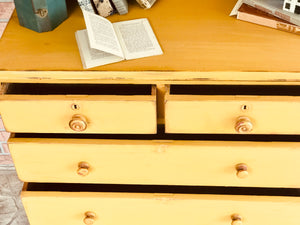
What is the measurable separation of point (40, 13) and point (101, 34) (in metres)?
0.19

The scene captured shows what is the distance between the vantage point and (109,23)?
99 centimetres

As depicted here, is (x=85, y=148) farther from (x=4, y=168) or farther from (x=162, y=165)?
(x=4, y=168)

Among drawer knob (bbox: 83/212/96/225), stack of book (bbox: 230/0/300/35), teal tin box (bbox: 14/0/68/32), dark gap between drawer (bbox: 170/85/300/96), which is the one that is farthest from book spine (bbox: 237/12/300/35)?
drawer knob (bbox: 83/212/96/225)

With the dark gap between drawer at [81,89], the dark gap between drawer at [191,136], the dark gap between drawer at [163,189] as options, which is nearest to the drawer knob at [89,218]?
the dark gap between drawer at [163,189]

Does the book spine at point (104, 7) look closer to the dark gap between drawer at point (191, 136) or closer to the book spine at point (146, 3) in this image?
the book spine at point (146, 3)

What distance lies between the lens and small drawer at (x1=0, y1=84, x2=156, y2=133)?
2.93 ft

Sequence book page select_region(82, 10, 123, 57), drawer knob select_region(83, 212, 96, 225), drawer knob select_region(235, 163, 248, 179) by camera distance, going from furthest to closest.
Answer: drawer knob select_region(83, 212, 96, 225)
drawer knob select_region(235, 163, 248, 179)
book page select_region(82, 10, 123, 57)

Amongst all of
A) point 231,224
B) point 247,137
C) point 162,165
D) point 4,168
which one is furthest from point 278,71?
point 4,168

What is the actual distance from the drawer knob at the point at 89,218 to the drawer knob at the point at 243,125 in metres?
0.53

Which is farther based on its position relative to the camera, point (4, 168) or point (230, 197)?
point (4, 168)

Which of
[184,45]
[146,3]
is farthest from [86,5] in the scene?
[184,45]

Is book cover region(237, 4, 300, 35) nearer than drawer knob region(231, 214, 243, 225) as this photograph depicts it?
Yes

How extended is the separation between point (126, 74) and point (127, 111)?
0.10 metres

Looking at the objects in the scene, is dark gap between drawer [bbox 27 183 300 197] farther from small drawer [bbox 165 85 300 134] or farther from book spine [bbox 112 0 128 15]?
book spine [bbox 112 0 128 15]
